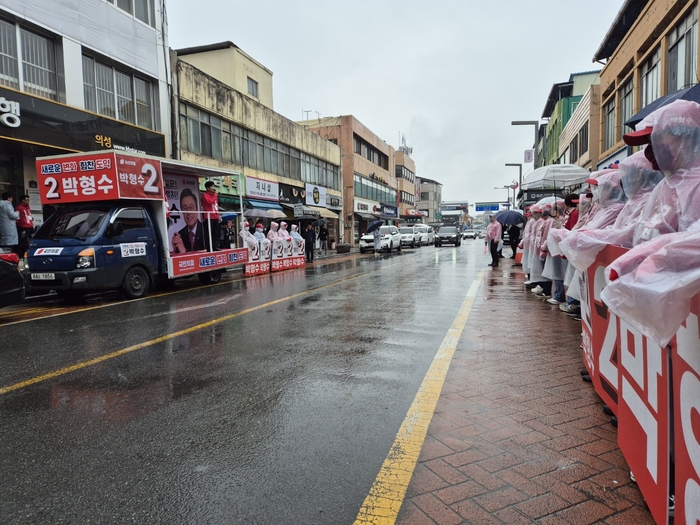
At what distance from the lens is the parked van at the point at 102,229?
8.70 m

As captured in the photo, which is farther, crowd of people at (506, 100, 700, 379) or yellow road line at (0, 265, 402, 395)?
yellow road line at (0, 265, 402, 395)

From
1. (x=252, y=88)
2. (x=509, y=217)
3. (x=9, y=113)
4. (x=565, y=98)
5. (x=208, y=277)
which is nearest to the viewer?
(x=9, y=113)

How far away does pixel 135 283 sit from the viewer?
9.76 meters

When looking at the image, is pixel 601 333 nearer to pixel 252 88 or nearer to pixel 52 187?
pixel 52 187

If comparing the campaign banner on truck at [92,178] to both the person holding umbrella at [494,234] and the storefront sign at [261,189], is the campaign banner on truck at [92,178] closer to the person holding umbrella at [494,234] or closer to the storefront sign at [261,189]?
the person holding umbrella at [494,234]

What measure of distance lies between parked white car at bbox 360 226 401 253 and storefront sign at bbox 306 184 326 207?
19.6ft

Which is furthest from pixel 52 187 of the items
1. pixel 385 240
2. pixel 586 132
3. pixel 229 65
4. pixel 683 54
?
pixel 586 132

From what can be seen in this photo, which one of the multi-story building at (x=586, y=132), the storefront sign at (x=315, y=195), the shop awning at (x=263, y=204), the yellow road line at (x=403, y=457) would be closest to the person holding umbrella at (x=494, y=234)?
the multi-story building at (x=586, y=132)

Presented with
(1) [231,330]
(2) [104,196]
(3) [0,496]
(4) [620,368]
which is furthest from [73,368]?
(2) [104,196]

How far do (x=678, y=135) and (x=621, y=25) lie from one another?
20.6 m

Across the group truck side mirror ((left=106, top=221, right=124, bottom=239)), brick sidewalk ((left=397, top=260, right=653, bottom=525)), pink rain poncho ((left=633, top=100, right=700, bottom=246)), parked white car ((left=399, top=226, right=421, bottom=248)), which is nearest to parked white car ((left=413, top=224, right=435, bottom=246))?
parked white car ((left=399, top=226, right=421, bottom=248))

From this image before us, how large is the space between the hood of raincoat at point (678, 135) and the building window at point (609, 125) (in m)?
19.1

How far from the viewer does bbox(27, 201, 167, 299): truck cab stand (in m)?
8.64

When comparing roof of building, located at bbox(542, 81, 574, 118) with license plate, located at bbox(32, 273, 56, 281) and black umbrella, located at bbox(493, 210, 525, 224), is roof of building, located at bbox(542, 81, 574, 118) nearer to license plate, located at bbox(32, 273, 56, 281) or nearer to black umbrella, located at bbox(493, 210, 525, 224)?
black umbrella, located at bbox(493, 210, 525, 224)
